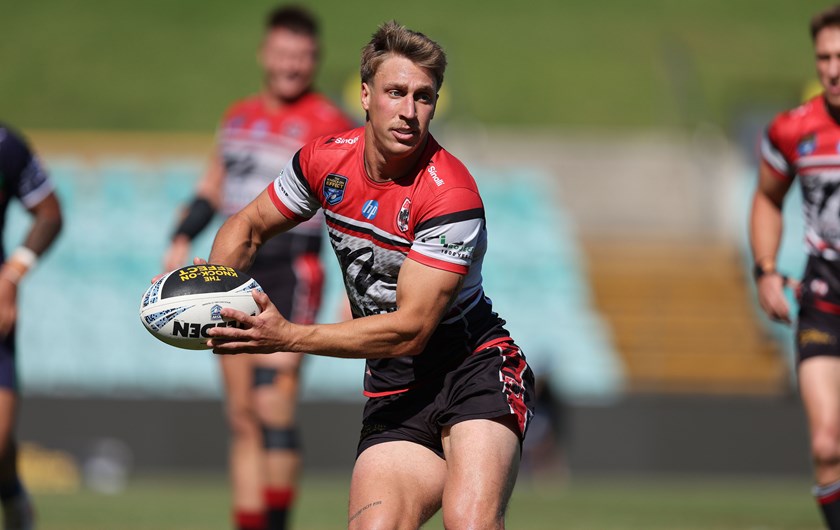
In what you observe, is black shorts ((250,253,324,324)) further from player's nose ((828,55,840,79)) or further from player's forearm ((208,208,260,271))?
player's nose ((828,55,840,79))

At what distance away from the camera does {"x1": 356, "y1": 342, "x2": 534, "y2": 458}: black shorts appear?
5199 mm

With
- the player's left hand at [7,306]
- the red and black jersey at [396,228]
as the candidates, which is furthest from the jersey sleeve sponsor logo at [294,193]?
the player's left hand at [7,306]

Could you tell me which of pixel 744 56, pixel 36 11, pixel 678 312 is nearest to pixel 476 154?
pixel 678 312

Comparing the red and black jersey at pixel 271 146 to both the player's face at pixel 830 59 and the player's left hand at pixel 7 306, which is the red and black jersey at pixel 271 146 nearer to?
the player's left hand at pixel 7 306

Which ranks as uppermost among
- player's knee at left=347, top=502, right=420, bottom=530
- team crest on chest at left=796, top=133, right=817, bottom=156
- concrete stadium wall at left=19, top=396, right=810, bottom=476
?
team crest on chest at left=796, top=133, right=817, bottom=156

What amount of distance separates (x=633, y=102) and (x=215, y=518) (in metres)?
18.9

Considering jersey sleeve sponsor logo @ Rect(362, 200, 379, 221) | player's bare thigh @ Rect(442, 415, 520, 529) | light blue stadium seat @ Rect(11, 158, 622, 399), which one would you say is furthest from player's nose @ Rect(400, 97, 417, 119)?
light blue stadium seat @ Rect(11, 158, 622, 399)

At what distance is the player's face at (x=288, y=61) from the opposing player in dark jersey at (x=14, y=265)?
1699 millimetres

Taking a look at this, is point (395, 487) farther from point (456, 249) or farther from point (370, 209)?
point (370, 209)

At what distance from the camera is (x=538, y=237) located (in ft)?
64.7

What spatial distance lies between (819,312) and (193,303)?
3700 mm

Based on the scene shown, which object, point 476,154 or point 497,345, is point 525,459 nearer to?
point 476,154

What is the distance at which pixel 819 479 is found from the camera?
6.69 m

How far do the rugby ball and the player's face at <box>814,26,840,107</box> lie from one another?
137 inches
